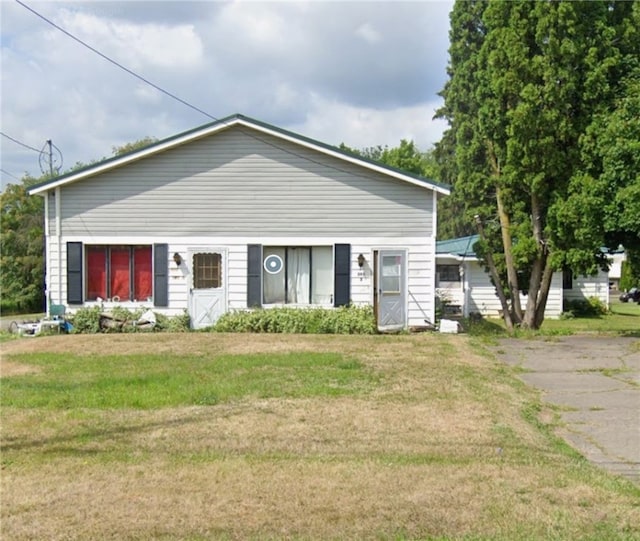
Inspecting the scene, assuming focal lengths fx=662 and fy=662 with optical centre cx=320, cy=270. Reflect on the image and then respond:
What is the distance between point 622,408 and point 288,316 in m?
9.05

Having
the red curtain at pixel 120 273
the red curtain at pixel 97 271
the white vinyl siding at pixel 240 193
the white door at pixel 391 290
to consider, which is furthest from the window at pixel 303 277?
the red curtain at pixel 97 271

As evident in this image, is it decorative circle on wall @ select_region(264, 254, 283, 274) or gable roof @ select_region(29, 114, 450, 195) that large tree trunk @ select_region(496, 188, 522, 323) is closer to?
gable roof @ select_region(29, 114, 450, 195)

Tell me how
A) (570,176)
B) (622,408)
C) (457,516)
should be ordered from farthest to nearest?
(570,176)
(622,408)
(457,516)

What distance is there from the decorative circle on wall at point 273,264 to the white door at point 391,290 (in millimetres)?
2463

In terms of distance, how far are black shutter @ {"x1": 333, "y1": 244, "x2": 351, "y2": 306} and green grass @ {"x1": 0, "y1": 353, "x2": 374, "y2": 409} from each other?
4.64 metres

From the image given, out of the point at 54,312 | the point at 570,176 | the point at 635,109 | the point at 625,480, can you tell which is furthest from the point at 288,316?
the point at 625,480

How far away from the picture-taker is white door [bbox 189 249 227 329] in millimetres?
16344

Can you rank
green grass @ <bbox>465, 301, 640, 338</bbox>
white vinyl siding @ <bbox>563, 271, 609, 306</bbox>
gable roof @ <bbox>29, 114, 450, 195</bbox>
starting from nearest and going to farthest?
gable roof @ <bbox>29, 114, 450, 195</bbox> → green grass @ <bbox>465, 301, 640, 338</bbox> → white vinyl siding @ <bbox>563, 271, 609, 306</bbox>

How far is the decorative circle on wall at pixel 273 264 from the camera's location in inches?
652

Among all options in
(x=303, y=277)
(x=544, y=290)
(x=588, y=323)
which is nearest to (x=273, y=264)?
(x=303, y=277)

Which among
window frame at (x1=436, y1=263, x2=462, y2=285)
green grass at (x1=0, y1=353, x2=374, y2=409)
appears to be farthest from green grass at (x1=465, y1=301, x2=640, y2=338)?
green grass at (x1=0, y1=353, x2=374, y2=409)

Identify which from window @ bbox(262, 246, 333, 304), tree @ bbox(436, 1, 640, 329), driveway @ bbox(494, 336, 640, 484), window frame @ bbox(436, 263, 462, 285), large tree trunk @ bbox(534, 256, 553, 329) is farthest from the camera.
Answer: window frame @ bbox(436, 263, 462, 285)

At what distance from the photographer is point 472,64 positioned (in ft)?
57.5

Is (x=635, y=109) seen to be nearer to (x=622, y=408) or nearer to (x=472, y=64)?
(x=472, y=64)
